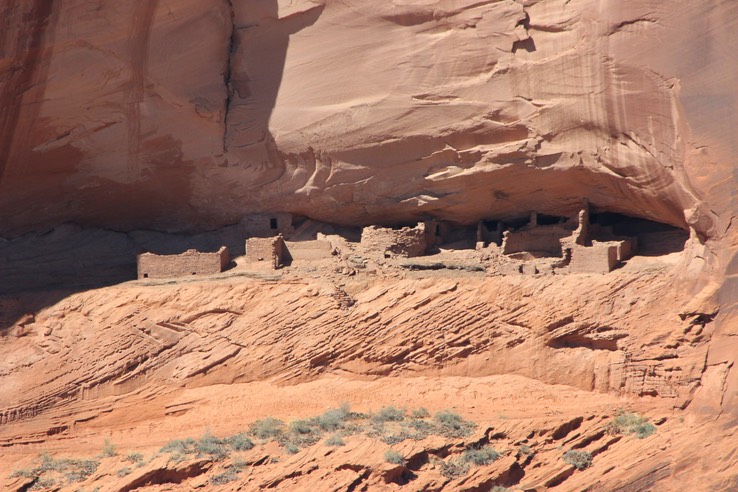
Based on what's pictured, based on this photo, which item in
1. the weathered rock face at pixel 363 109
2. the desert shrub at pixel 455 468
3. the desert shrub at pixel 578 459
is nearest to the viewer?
the desert shrub at pixel 455 468

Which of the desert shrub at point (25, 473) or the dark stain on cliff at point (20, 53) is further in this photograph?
the dark stain on cliff at point (20, 53)

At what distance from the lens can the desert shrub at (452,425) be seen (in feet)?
60.5

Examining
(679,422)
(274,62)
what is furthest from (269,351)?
(679,422)

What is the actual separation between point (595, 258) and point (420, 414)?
375 cm

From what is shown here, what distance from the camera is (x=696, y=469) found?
18109 mm

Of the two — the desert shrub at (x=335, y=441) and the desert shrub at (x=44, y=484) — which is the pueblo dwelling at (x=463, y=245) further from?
the desert shrub at (x=44, y=484)

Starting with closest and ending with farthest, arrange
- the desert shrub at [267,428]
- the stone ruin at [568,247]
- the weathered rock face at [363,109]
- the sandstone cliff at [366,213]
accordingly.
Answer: the desert shrub at [267,428] < the sandstone cliff at [366,213] < the weathered rock face at [363,109] < the stone ruin at [568,247]

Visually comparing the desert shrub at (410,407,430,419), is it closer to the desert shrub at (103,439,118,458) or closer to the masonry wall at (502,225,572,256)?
the masonry wall at (502,225,572,256)

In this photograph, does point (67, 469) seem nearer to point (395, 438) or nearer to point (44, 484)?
point (44, 484)

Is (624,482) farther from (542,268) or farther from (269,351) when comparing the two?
(269,351)

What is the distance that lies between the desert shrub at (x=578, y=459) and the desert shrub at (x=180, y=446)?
5.03m

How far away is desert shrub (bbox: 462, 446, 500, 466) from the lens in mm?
17927

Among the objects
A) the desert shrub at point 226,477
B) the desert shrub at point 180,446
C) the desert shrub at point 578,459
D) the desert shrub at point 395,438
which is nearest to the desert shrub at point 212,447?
the desert shrub at point 180,446

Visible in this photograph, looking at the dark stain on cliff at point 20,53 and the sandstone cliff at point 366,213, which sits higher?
the dark stain on cliff at point 20,53
